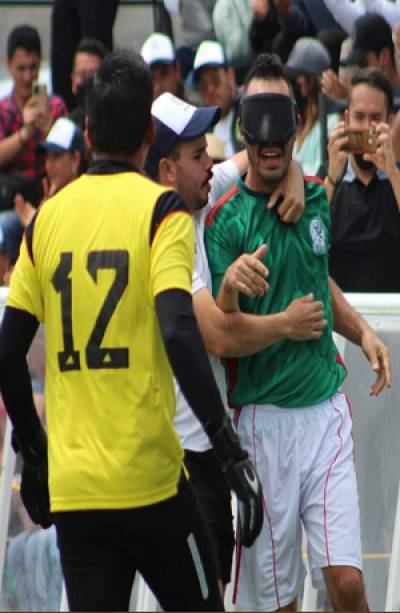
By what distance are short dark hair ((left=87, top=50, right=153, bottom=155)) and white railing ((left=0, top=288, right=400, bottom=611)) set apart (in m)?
2.05

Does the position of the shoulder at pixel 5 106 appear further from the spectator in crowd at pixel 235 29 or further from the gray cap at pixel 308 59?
the gray cap at pixel 308 59

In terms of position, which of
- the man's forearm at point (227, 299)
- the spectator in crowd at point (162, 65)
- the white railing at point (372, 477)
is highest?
the spectator in crowd at point (162, 65)

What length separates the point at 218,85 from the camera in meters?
10.1

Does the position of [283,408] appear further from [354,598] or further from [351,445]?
[354,598]

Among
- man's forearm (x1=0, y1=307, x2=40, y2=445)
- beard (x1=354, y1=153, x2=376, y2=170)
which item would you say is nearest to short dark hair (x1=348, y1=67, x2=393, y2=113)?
beard (x1=354, y1=153, x2=376, y2=170)

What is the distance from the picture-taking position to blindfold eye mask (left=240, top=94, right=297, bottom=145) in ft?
17.7

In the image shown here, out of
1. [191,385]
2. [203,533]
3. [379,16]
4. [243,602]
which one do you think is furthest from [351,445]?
[379,16]

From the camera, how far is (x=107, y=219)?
427 cm

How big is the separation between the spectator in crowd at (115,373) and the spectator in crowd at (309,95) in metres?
4.63

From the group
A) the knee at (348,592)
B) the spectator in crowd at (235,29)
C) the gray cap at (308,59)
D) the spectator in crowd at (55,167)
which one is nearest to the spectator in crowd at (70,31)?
the spectator in crowd at (235,29)

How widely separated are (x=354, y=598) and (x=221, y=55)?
5.65 metres

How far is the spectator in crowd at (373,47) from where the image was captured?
9.27m

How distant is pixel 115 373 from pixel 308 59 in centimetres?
563

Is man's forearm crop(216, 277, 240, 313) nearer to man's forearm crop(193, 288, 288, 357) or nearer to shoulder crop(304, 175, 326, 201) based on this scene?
man's forearm crop(193, 288, 288, 357)
